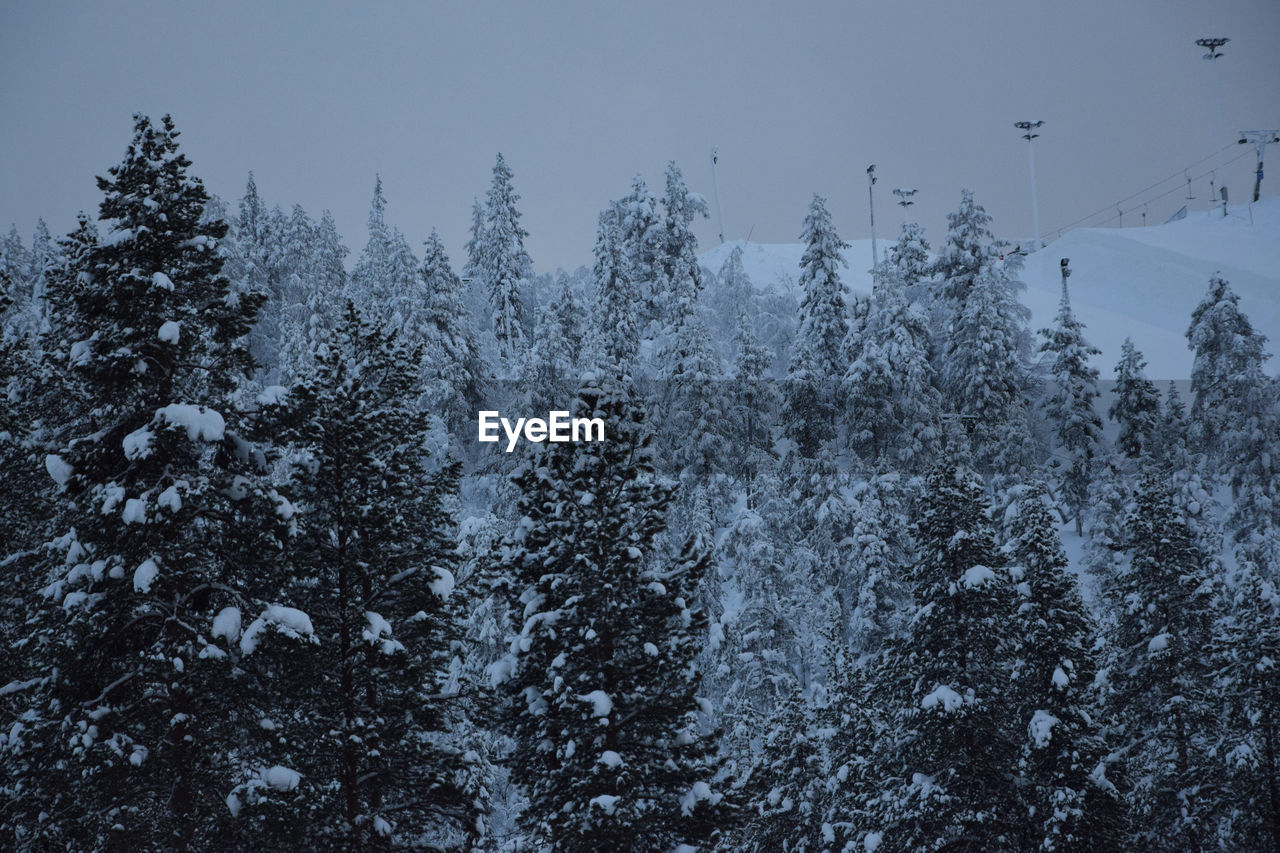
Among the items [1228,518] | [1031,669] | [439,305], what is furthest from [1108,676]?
[439,305]

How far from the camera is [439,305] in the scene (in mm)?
51219

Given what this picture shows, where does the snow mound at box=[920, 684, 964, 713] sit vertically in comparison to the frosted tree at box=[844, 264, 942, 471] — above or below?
below

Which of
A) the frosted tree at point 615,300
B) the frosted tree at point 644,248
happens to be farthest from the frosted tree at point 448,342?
the frosted tree at point 644,248

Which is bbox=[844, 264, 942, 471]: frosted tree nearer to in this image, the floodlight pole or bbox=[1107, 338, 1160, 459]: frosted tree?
bbox=[1107, 338, 1160, 459]: frosted tree

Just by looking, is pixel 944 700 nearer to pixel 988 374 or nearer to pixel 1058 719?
pixel 1058 719

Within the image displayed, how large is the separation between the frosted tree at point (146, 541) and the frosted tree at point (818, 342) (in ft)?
128

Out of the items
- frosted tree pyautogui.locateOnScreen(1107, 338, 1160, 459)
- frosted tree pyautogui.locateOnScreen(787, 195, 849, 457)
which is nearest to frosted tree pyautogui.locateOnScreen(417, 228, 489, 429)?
frosted tree pyautogui.locateOnScreen(787, 195, 849, 457)

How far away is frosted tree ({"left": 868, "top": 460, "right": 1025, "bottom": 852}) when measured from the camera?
19188 millimetres

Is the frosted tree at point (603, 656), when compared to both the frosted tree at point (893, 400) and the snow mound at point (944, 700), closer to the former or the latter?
the snow mound at point (944, 700)

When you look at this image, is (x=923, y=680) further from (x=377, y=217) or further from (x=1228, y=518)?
(x=377, y=217)

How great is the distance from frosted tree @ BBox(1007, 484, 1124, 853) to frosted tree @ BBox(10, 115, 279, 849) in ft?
50.7

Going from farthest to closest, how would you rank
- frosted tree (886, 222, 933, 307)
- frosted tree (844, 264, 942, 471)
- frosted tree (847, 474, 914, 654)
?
1. frosted tree (886, 222, 933, 307)
2. frosted tree (844, 264, 942, 471)
3. frosted tree (847, 474, 914, 654)

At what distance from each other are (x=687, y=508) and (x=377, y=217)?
36.8 metres

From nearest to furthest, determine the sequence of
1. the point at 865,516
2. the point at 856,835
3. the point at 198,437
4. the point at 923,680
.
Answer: the point at 198,437 < the point at 923,680 < the point at 856,835 < the point at 865,516
